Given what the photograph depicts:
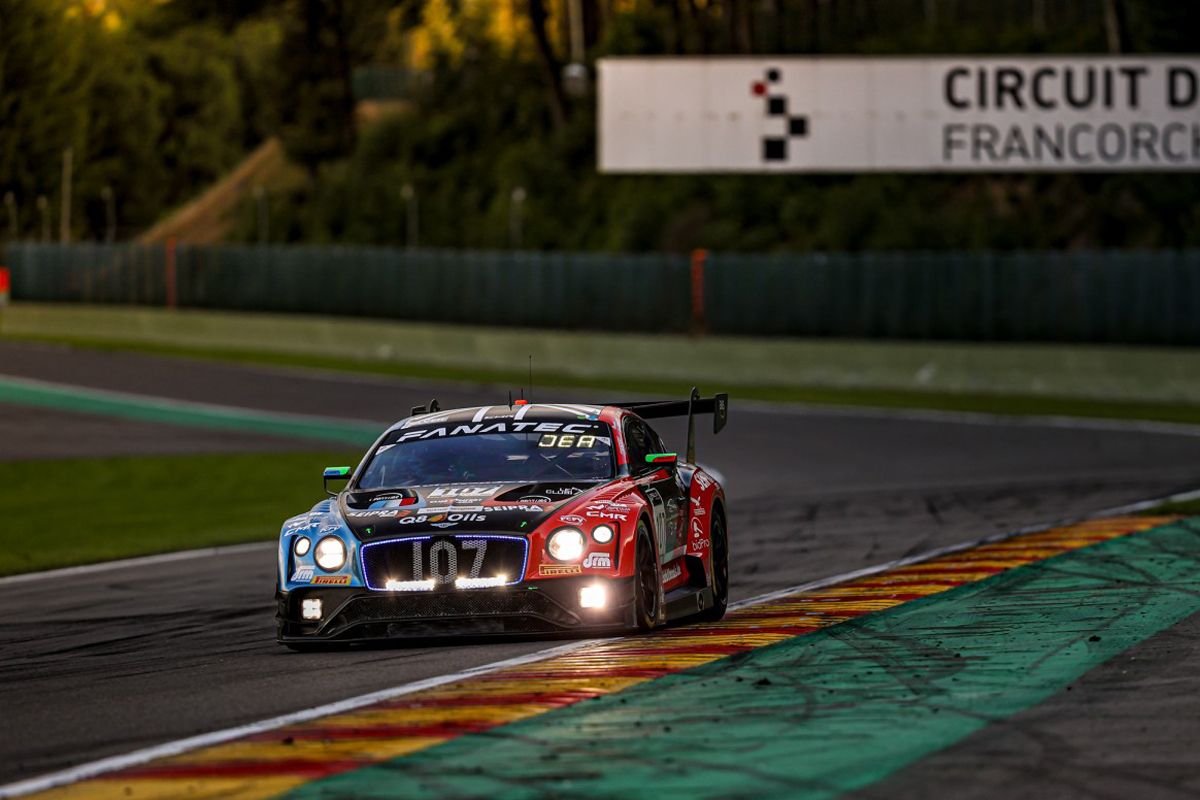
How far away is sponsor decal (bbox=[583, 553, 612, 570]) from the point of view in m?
10.8

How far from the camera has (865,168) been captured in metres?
41.2

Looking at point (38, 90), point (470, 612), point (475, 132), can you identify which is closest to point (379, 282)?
point (38, 90)

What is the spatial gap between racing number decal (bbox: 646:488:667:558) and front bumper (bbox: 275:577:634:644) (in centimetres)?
78

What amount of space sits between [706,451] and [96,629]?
15937 mm

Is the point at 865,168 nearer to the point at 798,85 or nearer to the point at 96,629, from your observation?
the point at 798,85

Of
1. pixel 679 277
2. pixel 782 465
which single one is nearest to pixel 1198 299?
pixel 679 277

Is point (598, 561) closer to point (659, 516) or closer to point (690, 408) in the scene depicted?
point (659, 516)

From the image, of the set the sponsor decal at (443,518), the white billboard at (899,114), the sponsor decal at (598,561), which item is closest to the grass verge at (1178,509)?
the sponsor decal at (598,561)

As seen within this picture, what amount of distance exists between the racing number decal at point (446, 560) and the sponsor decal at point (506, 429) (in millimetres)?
1625

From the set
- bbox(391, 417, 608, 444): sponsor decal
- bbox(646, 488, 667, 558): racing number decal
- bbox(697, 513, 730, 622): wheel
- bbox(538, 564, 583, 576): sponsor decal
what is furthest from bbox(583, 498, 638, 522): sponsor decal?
bbox(697, 513, 730, 622): wheel

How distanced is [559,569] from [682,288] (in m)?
34.0

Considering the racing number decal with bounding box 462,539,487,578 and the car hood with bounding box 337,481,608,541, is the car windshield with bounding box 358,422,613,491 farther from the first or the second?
the racing number decal with bounding box 462,539,487,578

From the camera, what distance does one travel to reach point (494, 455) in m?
12.2

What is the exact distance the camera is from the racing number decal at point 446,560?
1082 centimetres
